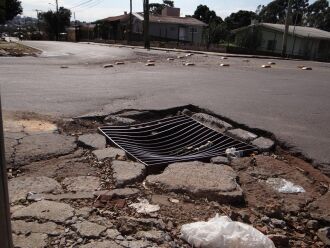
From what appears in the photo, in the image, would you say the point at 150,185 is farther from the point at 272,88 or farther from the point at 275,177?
the point at 272,88

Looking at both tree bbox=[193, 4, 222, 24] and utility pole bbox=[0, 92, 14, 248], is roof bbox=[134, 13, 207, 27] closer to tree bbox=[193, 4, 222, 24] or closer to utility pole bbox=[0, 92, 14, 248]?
tree bbox=[193, 4, 222, 24]

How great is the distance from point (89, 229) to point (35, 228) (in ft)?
1.19

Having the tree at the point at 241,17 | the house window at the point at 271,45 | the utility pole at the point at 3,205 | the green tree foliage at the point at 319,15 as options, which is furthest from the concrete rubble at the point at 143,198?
the green tree foliage at the point at 319,15

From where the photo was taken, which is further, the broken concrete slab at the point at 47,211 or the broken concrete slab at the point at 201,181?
the broken concrete slab at the point at 201,181

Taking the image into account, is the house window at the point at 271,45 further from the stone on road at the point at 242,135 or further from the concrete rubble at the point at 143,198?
the concrete rubble at the point at 143,198

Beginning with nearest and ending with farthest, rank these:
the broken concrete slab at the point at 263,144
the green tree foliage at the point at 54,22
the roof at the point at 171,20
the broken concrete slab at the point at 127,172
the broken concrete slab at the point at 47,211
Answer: the broken concrete slab at the point at 47,211 → the broken concrete slab at the point at 127,172 → the broken concrete slab at the point at 263,144 → the roof at the point at 171,20 → the green tree foliage at the point at 54,22

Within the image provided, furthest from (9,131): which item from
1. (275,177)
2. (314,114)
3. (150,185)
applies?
(314,114)

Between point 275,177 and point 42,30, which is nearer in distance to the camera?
point 275,177

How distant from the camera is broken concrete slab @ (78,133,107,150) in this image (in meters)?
4.44

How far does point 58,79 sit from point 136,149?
603cm

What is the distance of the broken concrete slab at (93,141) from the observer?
444cm

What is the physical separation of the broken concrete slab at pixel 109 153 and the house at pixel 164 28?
46466 mm

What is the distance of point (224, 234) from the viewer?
2.46m

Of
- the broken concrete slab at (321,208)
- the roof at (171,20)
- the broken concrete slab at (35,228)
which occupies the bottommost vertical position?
the broken concrete slab at (321,208)
